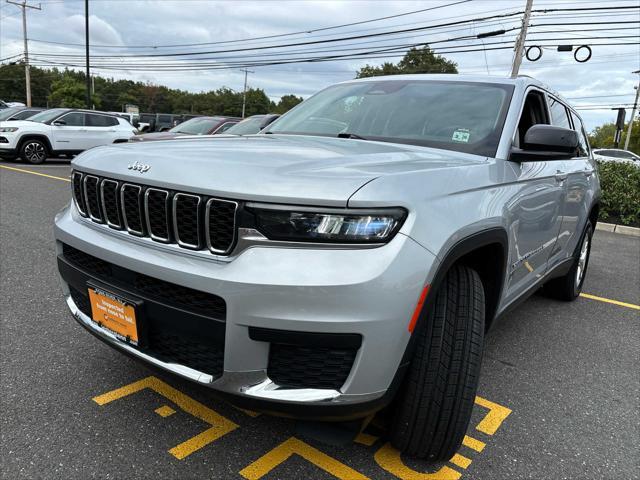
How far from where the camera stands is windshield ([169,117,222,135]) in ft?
37.1

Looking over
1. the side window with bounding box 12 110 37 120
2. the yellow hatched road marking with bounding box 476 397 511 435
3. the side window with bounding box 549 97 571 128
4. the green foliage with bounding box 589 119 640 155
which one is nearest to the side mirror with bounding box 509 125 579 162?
the side window with bounding box 549 97 571 128

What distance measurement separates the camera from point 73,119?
13.7 m

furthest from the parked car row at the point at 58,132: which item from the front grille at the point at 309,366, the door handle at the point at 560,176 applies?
the front grille at the point at 309,366

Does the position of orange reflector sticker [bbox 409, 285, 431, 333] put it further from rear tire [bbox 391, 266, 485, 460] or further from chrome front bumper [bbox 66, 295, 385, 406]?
chrome front bumper [bbox 66, 295, 385, 406]

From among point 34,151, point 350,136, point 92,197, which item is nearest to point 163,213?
point 92,197

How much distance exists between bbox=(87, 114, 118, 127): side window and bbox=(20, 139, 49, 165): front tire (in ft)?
4.54

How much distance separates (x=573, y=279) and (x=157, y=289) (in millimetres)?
3776

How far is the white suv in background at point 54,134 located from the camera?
12930mm

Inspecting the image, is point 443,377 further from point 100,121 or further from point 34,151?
point 100,121

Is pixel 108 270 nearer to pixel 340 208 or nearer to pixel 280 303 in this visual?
pixel 280 303

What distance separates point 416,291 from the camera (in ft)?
5.24

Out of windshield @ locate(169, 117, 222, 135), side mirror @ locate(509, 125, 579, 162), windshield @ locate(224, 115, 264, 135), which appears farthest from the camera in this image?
windshield @ locate(169, 117, 222, 135)

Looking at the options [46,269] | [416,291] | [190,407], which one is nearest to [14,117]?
[46,269]

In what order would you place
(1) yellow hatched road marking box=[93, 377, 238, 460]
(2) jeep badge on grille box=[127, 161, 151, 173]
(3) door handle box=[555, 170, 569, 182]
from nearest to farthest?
(2) jeep badge on grille box=[127, 161, 151, 173]
(1) yellow hatched road marking box=[93, 377, 238, 460]
(3) door handle box=[555, 170, 569, 182]
